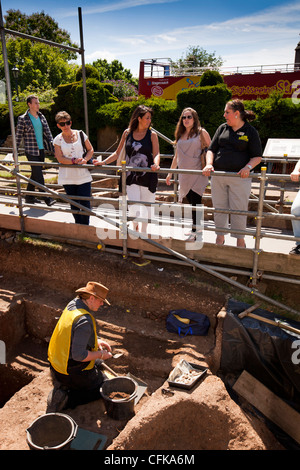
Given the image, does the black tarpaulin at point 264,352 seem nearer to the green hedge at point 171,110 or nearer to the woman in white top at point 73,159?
the woman in white top at point 73,159

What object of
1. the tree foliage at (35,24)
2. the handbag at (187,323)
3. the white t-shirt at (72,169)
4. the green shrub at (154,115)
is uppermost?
the tree foliage at (35,24)

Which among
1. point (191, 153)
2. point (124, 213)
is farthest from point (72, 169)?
point (191, 153)

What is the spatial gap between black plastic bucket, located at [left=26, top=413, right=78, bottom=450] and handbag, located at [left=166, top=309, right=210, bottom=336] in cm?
182

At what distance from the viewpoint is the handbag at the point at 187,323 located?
4859 mm

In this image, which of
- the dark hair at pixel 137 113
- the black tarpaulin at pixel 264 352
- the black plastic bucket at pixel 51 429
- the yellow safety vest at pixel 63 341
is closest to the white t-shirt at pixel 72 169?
the dark hair at pixel 137 113

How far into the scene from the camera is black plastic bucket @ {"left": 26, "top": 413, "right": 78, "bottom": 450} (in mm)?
3566

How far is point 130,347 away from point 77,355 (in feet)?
3.60

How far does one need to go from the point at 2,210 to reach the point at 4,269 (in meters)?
1.27

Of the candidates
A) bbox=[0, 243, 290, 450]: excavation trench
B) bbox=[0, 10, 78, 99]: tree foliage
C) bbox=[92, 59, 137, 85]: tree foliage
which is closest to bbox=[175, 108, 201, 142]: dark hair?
bbox=[0, 243, 290, 450]: excavation trench

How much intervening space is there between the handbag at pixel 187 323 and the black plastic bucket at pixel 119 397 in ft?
3.43

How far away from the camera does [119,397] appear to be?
13.6 ft

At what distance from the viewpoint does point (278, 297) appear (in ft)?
16.0

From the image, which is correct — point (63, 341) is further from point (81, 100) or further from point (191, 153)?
point (81, 100)
